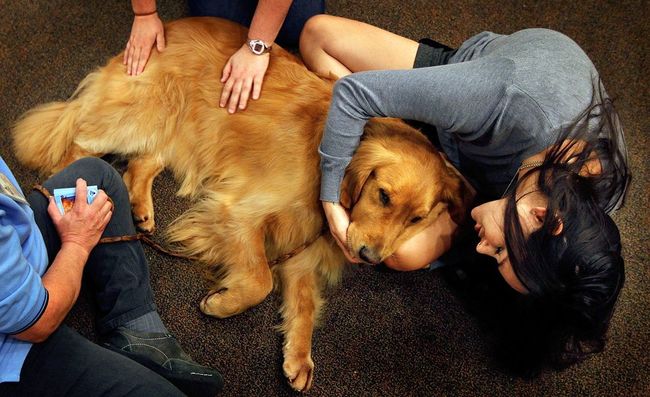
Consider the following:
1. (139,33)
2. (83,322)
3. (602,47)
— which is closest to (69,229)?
(83,322)

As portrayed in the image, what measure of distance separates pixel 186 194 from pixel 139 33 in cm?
66

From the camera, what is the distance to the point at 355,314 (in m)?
2.14

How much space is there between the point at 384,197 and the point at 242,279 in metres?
0.61

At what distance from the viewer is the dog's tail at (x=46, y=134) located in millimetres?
2145

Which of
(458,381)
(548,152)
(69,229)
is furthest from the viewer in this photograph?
(458,381)

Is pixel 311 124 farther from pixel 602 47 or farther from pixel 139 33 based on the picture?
pixel 602 47

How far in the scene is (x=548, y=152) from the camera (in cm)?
149

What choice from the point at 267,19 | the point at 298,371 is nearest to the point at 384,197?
the point at 298,371

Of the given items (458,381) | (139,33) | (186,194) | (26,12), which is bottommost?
(458,381)

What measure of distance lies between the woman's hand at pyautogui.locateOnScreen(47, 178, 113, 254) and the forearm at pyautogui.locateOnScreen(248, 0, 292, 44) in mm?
801

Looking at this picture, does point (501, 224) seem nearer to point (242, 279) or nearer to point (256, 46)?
point (242, 279)

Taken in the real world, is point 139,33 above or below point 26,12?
above

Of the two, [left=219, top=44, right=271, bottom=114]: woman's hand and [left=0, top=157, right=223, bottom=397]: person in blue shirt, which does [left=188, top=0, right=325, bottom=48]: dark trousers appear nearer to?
[left=219, top=44, right=271, bottom=114]: woman's hand

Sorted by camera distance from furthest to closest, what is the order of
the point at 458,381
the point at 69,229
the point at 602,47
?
the point at 602,47 < the point at 458,381 < the point at 69,229
